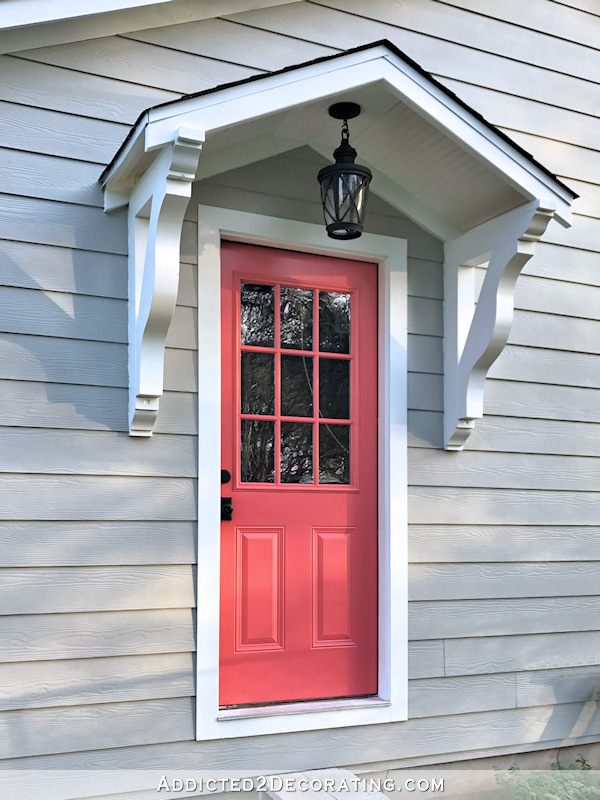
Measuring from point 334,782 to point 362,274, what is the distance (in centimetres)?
194

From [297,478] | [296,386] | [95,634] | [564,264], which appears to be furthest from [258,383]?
[564,264]

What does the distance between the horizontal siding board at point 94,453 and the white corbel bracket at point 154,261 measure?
8 centimetres

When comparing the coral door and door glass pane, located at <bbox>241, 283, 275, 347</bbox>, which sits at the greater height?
door glass pane, located at <bbox>241, 283, 275, 347</bbox>

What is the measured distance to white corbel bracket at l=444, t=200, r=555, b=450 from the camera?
10.2ft

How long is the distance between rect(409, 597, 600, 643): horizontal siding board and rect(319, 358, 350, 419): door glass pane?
83 centimetres

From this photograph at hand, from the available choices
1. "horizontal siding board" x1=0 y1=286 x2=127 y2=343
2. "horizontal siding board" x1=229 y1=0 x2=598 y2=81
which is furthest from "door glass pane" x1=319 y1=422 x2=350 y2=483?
"horizontal siding board" x1=229 y1=0 x2=598 y2=81

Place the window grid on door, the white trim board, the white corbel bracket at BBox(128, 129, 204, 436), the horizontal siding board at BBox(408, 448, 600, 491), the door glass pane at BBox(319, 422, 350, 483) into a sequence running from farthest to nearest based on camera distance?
the horizontal siding board at BBox(408, 448, 600, 491) → the door glass pane at BBox(319, 422, 350, 483) → the window grid on door → the white trim board → the white corbel bracket at BBox(128, 129, 204, 436)

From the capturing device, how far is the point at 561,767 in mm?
3574

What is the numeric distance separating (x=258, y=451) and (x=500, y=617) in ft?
4.14

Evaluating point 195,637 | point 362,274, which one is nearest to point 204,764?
point 195,637

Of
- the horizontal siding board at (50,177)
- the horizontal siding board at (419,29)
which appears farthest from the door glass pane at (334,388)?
→ the horizontal siding board at (419,29)

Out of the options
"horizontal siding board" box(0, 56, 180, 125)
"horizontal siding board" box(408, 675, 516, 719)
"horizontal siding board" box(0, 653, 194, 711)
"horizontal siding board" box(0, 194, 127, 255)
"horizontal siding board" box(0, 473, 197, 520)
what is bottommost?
"horizontal siding board" box(408, 675, 516, 719)

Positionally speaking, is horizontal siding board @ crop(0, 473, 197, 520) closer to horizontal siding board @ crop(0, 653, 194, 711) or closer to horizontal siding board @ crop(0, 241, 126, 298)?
horizontal siding board @ crop(0, 653, 194, 711)

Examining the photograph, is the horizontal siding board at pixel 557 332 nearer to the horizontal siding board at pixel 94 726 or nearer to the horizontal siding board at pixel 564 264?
the horizontal siding board at pixel 564 264
